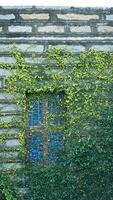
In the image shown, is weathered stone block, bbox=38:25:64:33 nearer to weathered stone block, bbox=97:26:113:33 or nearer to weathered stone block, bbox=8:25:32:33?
weathered stone block, bbox=8:25:32:33

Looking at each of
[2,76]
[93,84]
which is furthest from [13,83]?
[93,84]

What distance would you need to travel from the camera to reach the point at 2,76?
1153cm

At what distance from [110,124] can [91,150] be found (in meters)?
0.67

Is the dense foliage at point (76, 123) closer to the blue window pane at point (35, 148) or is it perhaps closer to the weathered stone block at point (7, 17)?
the blue window pane at point (35, 148)

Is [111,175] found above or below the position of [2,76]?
below

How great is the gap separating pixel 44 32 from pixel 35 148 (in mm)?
2494

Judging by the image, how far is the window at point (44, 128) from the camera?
38.0 feet

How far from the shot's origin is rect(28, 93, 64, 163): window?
1157cm

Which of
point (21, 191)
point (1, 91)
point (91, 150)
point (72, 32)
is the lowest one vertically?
point (21, 191)

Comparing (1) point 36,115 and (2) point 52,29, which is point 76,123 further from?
(2) point 52,29

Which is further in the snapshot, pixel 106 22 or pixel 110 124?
pixel 106 22

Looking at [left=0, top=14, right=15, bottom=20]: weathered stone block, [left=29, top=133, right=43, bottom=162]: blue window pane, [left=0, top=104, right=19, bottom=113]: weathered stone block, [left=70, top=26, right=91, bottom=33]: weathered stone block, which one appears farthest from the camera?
[left=70, top=26, right=91, bottom=33]: weathered stone block

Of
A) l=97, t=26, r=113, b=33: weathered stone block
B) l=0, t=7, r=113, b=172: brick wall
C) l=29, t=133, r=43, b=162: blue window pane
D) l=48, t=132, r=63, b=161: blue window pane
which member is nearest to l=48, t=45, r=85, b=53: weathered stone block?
l=0, t=7, r=113, b=172: brick wall

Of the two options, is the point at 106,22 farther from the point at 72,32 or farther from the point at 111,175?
the point at 111,175
